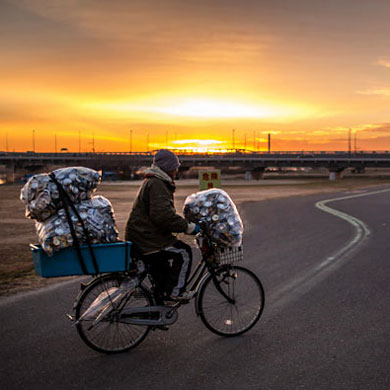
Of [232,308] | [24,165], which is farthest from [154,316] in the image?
[24,165]

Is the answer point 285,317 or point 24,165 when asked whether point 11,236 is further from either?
point 24,165

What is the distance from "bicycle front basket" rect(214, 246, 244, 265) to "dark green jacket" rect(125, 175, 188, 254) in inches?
19.9

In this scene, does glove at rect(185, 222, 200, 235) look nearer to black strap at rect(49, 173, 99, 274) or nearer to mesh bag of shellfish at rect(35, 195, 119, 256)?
mesh bag of shellfish at rect(35, 195, 119, 256)

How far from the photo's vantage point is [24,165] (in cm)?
12925

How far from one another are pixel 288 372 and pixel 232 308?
1.22 meters

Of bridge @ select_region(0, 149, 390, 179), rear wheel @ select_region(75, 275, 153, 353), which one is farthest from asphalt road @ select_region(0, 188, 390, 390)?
bridge @ select_region(0, 149, 390, 179)

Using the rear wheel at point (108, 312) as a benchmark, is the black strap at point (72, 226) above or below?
above

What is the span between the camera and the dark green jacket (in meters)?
4.78

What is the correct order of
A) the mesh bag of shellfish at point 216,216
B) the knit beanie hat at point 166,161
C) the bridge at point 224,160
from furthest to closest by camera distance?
1. the bridge at point 224,160
2. the mesh bag of shellfish at point 216,216
3. the knit beanie hat at point 166,161

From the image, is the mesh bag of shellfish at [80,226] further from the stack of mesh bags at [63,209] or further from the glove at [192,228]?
the glove at [192,228]

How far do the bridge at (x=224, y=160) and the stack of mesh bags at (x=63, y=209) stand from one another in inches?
3659

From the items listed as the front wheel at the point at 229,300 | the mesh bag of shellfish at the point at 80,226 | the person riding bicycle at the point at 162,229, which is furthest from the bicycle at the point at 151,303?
the mesh bag of shellfish at the point at 80,226

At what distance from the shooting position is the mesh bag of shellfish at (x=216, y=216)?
16.6 feet

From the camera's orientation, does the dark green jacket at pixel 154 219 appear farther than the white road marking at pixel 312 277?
No
